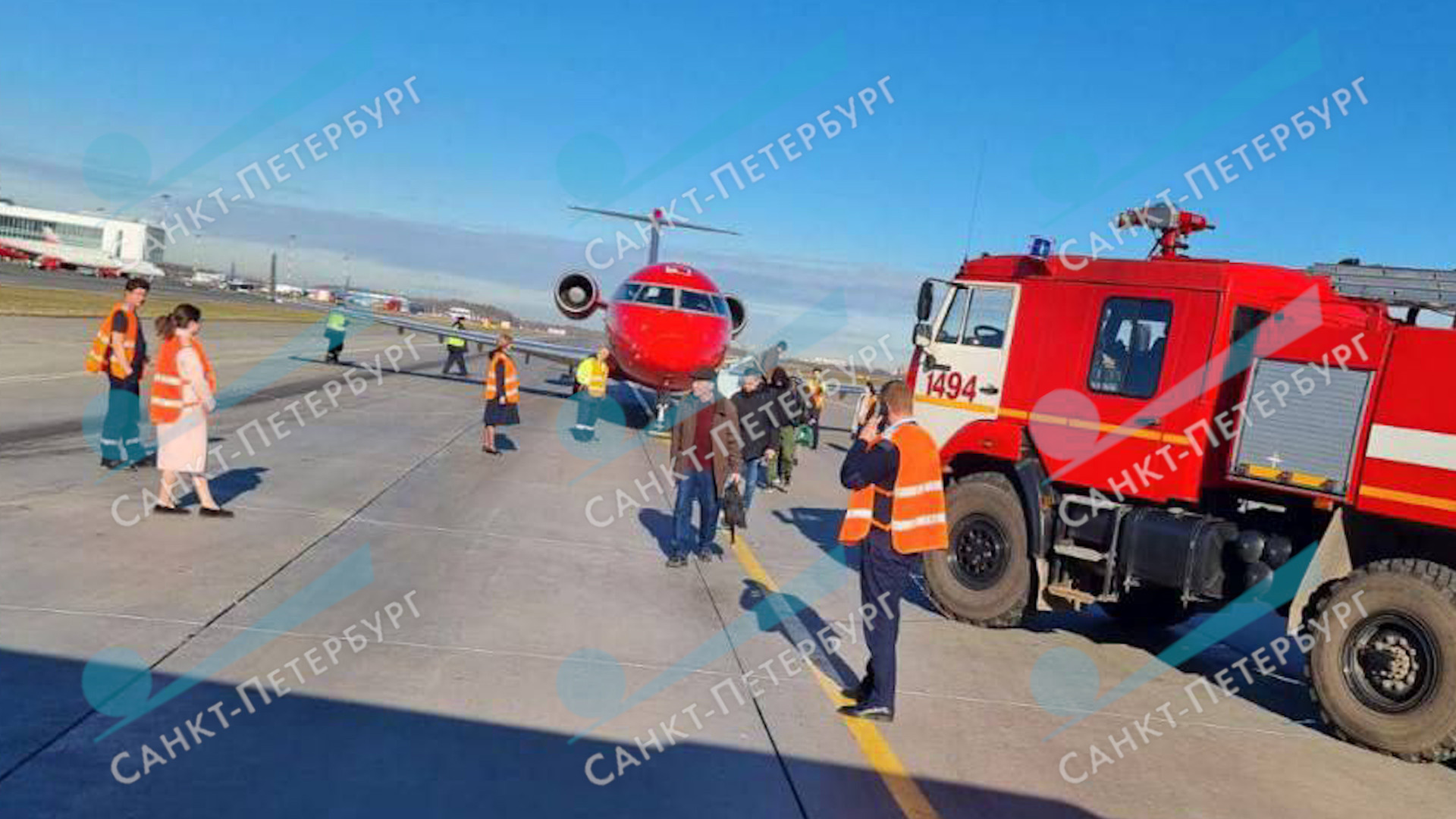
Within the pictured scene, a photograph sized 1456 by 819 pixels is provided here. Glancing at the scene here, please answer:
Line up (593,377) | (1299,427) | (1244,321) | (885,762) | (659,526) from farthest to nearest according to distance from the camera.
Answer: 1. (593,377)
2. (659,526)
3. (1244,321)
4. (1299,427)
5. (885,762)

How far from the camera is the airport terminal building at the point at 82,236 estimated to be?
88.6 meters

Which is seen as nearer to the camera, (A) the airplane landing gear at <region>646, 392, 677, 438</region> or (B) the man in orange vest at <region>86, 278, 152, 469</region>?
(B) the man in orange vest at <region>86, 278, 152, 469</region>

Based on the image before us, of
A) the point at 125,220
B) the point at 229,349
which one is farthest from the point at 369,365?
the point at 125,220

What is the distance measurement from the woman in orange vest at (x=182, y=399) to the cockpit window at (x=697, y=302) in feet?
36.8

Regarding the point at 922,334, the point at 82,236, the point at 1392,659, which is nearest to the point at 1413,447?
the point at 1392,659

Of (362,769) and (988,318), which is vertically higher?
(988,318)

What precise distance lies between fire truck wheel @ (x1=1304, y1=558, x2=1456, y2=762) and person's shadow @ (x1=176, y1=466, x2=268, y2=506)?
→ 889cm

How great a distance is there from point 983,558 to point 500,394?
894 cm

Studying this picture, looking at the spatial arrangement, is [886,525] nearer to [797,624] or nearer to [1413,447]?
[797,624]

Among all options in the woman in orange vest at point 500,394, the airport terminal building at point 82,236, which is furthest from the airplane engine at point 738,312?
the airport terminal building at point 82,236

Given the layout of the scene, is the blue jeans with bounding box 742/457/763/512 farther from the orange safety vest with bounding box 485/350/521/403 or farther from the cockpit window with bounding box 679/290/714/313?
the cockpit window with bounding box 679/290/714/313

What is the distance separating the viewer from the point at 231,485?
10.9 m

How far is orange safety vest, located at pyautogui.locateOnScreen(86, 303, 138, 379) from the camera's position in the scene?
1048 centimetres

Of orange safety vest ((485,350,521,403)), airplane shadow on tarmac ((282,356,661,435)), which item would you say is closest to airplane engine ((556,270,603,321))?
airplane shadow on tarmac ((282,356,661,435))
